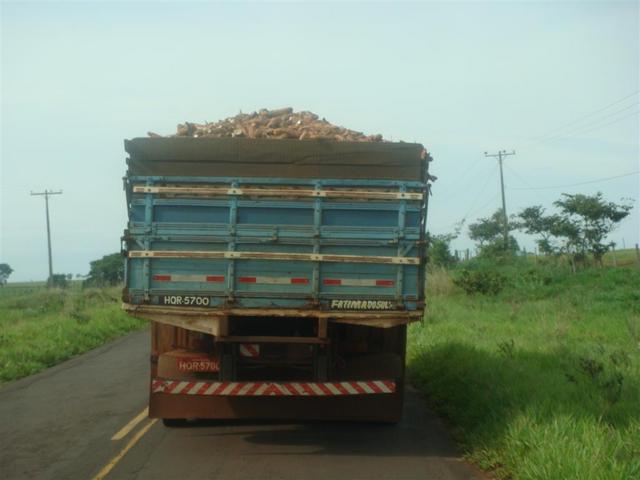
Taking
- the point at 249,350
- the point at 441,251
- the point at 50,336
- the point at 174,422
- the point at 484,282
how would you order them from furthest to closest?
the point at 441,251 < the point at 484,282 < the point at 50,336 < the point at 174,422 < the point at 249,350

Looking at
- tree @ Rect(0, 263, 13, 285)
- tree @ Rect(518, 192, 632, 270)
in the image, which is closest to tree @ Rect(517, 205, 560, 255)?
tree @ Rect(518, 192, 632, 270)

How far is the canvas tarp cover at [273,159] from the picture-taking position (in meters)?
7.54

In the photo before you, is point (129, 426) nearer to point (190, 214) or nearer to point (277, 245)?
point (190, 214)

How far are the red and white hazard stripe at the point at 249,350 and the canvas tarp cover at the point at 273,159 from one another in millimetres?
1781

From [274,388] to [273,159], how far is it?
2.23m

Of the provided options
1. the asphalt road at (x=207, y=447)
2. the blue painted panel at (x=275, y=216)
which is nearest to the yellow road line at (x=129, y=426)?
the asphalt road at (x=207, y=447)

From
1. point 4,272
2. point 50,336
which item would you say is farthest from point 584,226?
point 4,272

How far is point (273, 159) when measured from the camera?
7.55 meters

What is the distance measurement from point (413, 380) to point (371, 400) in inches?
159

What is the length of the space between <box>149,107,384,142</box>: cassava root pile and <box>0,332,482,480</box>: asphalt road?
10.9 ft

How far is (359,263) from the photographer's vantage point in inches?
295

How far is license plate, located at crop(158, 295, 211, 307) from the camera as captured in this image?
24.6 ft

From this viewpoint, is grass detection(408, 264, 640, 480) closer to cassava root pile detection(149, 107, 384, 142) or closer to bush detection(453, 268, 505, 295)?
cassava root pile detection(149, 107, 384, 142)

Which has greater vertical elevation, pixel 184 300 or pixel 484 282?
pixel 184 300
